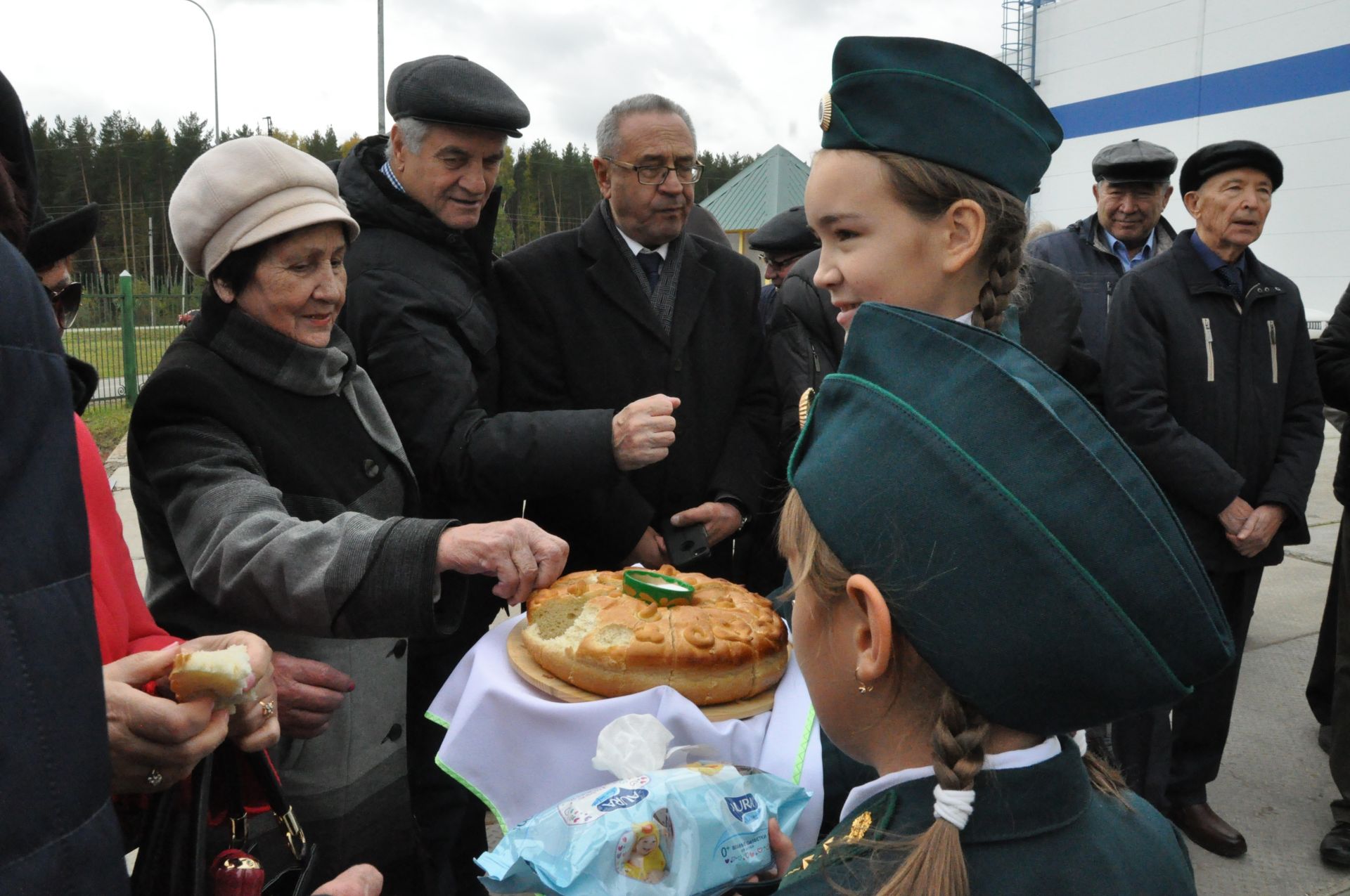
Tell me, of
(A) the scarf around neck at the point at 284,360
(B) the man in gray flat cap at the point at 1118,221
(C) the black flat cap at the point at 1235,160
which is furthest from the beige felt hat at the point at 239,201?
(B) the man in gray flat cap at the point at 1118,221

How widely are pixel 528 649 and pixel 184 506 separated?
70 centimetres

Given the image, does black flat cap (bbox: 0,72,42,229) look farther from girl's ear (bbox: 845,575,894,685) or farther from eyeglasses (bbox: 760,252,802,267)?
eyeglasses (bbox: 760,252,802,267)

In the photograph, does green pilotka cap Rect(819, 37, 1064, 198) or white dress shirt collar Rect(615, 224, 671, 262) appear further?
white dress shirt collar Rect(615, 224, 671, 262)

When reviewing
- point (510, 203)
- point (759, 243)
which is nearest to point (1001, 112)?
point (759, 243)

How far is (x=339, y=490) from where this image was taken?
2102 mm

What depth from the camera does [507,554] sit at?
5.80 ft

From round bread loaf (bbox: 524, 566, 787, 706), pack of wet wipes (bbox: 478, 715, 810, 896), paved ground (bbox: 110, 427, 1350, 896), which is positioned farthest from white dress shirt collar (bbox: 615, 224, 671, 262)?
paved ground (bbox: 110, 427, 1350, 896)

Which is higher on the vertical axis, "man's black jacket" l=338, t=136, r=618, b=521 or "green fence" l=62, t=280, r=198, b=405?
"man's black jacket" l=338, t=136, r=618, b=521

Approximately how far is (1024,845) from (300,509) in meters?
1.51

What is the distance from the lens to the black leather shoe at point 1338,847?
3.38 m

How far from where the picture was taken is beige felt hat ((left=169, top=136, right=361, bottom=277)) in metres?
2.03

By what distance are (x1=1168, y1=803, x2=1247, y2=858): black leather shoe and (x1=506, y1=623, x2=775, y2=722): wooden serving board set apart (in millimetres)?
2665

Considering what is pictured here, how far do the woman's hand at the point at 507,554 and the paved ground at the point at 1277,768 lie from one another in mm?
2280

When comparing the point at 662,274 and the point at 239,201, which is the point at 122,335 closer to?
the point at 662,274
